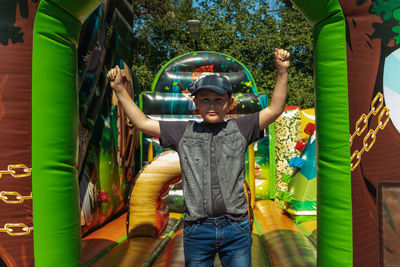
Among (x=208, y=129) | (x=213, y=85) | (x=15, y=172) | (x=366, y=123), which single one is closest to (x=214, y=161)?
(x=208, y=129)

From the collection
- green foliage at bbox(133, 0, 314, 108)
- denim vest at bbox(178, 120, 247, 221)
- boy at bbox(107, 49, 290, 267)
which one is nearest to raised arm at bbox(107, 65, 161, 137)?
boy at bbox(107, 49, 290, 267)

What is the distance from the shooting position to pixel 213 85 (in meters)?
1.38

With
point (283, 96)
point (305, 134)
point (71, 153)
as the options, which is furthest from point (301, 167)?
point (71, 153)

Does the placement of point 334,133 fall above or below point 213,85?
below

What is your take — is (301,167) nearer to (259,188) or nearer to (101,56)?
(259,188)

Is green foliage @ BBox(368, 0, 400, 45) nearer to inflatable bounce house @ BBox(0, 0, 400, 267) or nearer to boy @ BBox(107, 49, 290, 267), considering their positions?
inflatable bounce house @ BBox(0, 0, 400, 267)

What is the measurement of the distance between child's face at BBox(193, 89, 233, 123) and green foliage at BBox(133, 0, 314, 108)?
8446 mm

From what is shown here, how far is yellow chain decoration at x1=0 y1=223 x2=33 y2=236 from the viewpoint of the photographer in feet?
4.24

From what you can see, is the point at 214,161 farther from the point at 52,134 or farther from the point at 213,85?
the point at 52,134

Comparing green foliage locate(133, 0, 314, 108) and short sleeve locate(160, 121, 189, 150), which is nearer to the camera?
short sleeve locate(160, 121, 189, 150)

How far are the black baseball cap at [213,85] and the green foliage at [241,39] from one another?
27.7 ft

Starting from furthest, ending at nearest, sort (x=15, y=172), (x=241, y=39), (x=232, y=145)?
(x=241, y=39) → (x=232, y=145) → (x=15, y=172)

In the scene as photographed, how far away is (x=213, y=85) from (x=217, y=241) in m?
0.61

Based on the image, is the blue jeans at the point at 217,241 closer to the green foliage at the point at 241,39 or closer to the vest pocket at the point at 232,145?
the vest pocket at the point at 232,145
